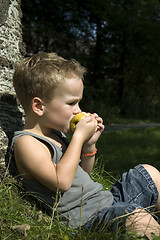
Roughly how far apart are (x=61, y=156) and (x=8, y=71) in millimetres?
869

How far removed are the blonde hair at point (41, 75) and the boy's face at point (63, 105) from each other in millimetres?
37

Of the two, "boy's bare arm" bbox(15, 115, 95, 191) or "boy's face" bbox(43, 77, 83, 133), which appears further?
"boy's face" bbox(43, 77, 83, 133)

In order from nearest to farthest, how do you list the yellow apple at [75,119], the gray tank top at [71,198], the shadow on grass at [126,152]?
the gray tank top at [71,198], the yellow apple at [75,119], the shadow on grass at [126,152]

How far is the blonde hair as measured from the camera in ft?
7.29

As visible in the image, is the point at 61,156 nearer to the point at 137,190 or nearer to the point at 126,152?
the point at 137,190

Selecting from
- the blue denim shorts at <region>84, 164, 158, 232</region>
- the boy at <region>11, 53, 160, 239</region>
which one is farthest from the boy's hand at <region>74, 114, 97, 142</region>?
the blue denim shorts at <region>84, 164, 158, 232</region>

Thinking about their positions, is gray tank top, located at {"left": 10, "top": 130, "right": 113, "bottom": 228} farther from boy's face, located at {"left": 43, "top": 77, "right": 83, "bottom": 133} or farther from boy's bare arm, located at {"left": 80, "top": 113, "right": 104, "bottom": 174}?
boy's bare arm, located at {"left": 80, "top": 113, "right": 104, "bottom": 174}

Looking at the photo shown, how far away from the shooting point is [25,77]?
7.49 ft

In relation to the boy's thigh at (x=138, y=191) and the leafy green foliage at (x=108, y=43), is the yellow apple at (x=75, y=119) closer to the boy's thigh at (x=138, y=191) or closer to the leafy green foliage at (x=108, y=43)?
→ the boy's thigh at (x=138, y=191)

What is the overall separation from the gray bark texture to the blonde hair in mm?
245

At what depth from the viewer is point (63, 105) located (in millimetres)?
2230

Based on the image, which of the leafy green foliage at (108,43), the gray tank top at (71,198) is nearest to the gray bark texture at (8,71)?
the gray tank top at (71,198)

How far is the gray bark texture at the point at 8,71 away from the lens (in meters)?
2.51

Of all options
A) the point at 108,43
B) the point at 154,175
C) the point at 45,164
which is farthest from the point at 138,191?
the point at 108,43
